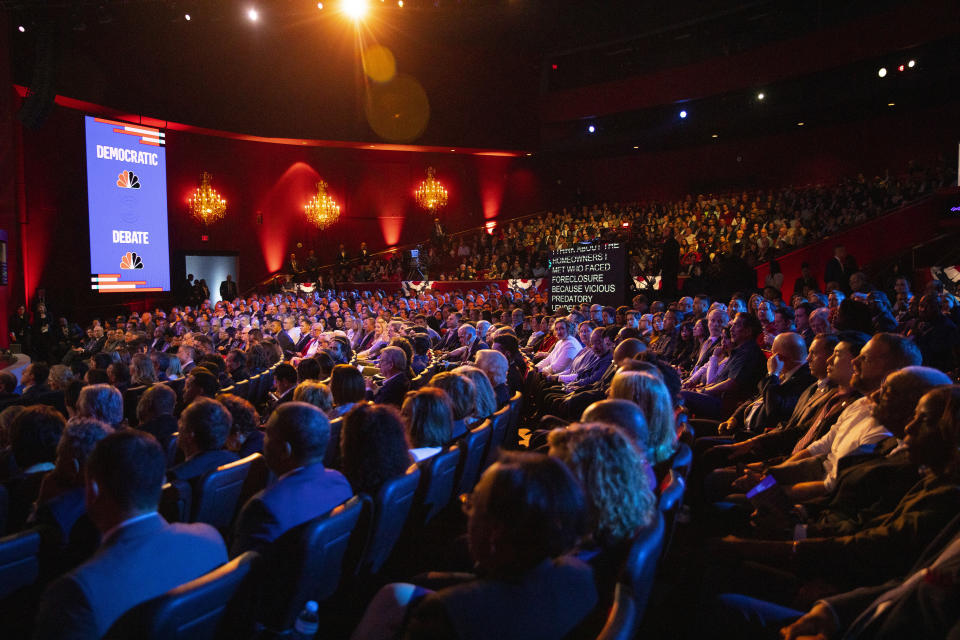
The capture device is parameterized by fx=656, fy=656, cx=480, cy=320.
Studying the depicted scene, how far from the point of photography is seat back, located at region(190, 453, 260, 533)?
101 inches

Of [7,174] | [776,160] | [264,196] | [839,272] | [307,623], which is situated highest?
[776,160]

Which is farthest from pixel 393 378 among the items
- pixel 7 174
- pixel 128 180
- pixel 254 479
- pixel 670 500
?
pixel 128 180

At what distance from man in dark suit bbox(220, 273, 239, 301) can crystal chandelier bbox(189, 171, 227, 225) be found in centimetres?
157

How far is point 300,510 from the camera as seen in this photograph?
214 centimetres

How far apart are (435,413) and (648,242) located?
12.2m

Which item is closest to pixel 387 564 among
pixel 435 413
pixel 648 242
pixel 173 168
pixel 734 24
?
pixel 435 413

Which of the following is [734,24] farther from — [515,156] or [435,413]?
[435,413]

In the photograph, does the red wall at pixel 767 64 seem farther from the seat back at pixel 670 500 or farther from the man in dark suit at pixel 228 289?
the seat back at pixel 670 500

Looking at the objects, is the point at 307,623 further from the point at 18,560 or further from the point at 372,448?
the point at 18,560

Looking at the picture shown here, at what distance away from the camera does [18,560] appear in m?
1.97

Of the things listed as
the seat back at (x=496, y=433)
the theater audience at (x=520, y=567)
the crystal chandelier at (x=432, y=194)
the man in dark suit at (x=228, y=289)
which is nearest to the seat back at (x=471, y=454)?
the seat back at (x=496, y=433)

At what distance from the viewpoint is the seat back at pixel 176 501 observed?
98.0 inches

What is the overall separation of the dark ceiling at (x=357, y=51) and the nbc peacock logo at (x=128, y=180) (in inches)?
57.6

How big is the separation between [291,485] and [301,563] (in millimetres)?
307
